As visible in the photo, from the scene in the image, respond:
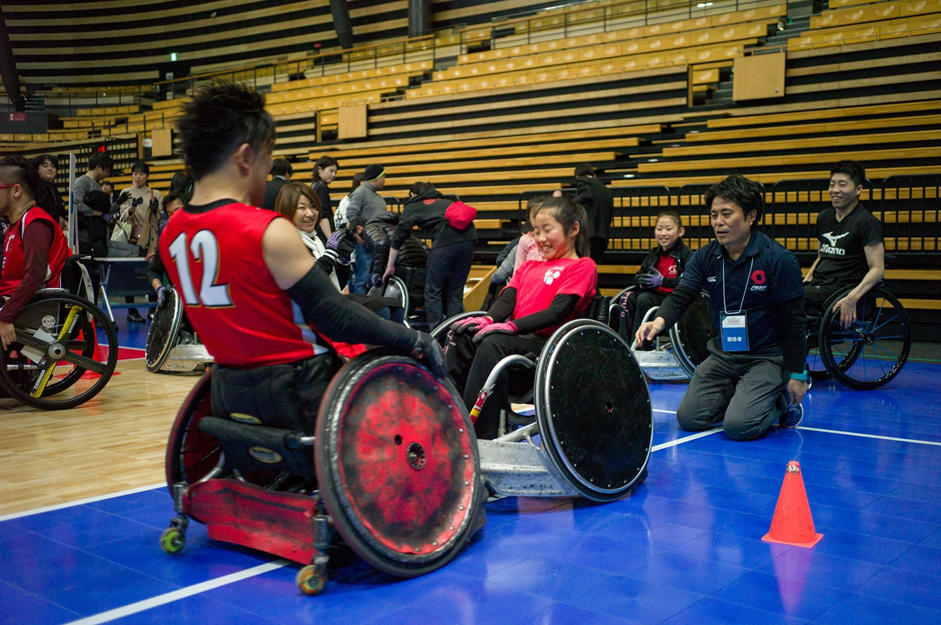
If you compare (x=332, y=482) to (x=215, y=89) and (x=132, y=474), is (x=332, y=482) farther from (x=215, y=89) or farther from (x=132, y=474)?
(x=132, y=474)

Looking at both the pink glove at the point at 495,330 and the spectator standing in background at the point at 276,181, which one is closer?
the pink glove at the point at 495,330

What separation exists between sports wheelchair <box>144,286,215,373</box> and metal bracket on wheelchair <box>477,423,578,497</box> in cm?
347

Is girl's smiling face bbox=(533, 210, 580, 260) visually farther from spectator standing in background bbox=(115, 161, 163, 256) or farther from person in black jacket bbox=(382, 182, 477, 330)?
spectator standing in background bbox=(115, 161, 163, 256)

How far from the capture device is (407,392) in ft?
7.37

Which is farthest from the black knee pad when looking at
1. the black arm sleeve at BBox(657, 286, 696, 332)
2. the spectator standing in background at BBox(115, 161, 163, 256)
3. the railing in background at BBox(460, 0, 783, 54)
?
the railing in background at BBox(460, 0, 783, 54)

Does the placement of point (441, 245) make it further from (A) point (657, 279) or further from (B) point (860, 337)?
(B) point (860, 337)

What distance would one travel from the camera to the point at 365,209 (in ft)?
23.8

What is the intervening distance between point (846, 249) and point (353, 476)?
4.17m

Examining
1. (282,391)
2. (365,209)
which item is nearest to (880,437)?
(282,391)

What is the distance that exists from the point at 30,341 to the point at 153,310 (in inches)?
79.4

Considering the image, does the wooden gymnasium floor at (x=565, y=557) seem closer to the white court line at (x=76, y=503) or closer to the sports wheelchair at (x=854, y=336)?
the white court line at (x=76, y=503)

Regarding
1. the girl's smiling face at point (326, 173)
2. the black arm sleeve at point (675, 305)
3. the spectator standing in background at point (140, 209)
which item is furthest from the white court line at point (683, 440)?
the spectator standing in background at point (140, 209)

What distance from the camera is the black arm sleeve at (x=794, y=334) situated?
3.77 metres

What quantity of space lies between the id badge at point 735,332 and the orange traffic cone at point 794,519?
1595 millimetres
